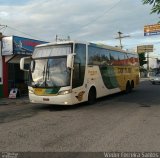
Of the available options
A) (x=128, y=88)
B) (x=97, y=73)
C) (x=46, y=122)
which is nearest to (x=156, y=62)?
(x=128, y=88)

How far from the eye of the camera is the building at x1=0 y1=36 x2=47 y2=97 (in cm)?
2414

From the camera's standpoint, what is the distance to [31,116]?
1482 centimetres

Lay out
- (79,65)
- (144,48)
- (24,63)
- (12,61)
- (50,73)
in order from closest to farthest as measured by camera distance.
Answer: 1. (50,73)
2. (79,65)
3. (24,63)
4. (12,61)
5. (144,48)

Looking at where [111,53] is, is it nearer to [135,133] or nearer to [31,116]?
[31,116]

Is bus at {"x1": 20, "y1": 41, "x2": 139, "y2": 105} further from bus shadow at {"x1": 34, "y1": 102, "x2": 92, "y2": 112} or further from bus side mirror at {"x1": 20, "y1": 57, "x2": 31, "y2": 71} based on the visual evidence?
bus shadow at {"x1": 34, "y1": 102, "x2": 92, "y2": 112}

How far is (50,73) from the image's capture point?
1686 centimetres

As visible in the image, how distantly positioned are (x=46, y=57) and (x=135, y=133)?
774 cm

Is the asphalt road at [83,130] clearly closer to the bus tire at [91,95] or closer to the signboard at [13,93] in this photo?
the bus tire at [91,95]

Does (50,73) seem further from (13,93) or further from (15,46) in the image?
(15,46)

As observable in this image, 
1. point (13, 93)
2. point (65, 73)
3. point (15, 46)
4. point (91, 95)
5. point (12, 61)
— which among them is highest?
point (15, 46)

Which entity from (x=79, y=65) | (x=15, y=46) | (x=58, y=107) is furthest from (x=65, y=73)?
(x=15, y=46)

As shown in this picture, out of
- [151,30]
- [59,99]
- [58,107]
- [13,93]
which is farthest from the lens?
[151,30]

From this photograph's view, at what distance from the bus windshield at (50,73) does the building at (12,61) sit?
7.03m

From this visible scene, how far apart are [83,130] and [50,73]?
6.05 metres
